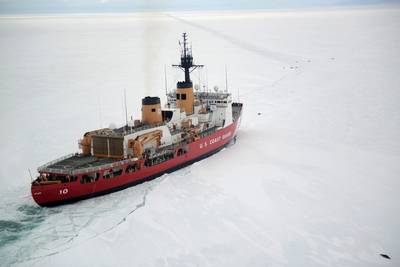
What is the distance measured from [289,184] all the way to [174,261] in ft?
21.1

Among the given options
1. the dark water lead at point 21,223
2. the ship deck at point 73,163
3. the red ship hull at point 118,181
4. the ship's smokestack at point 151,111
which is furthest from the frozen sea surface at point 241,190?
the ship's smokestack at point 151,111

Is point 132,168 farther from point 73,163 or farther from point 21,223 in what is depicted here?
point 21,223

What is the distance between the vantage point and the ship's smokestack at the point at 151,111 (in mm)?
18016

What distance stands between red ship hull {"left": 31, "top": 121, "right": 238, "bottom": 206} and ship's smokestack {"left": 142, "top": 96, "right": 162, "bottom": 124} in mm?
1959

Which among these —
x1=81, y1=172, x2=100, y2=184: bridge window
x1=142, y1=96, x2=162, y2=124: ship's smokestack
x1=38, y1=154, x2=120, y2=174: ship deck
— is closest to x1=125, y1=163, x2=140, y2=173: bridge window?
x1=38, y1=154, x2=120, y2=174: ship deck

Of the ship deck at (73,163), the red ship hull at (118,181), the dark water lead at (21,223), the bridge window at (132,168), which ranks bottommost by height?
the dark water lead at (21,223)

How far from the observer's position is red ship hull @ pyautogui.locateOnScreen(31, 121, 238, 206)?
13.9 m

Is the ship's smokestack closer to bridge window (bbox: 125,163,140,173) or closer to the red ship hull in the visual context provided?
the red ship hull

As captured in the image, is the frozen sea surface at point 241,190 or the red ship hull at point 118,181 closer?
the frozen sea surface at point 241,190

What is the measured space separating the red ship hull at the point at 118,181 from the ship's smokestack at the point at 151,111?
6.43ft

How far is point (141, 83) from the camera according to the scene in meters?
35.6

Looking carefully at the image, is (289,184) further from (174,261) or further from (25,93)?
(25,93)

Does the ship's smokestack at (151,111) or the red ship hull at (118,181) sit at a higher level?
the ship's smokestack at (151,111)

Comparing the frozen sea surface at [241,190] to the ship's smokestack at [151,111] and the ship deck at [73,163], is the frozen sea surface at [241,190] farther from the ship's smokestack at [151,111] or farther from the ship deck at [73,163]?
the ship's smokestack at [151,111]
